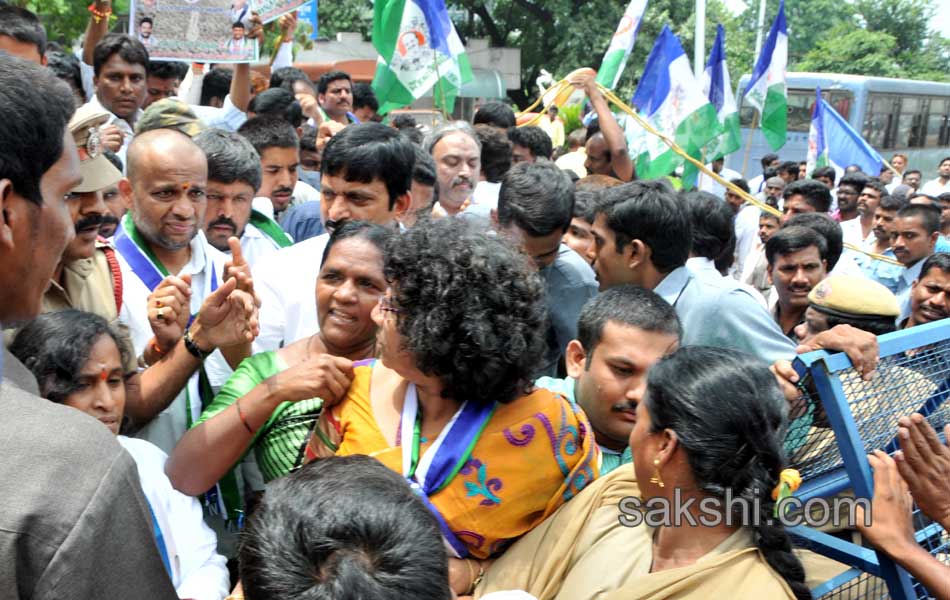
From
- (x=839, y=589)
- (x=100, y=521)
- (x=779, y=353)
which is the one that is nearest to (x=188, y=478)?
(x=100, y=521)

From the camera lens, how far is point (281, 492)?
1306 millimetres

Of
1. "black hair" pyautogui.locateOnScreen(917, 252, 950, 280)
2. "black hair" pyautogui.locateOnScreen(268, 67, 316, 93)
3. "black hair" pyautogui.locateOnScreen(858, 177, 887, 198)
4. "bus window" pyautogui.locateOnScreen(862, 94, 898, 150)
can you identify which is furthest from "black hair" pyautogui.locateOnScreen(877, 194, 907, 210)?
"bus window" pyautogui.locateOnScreen(862, 94, 898, 150)

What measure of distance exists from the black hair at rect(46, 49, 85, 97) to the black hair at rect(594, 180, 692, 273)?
371 centimetres

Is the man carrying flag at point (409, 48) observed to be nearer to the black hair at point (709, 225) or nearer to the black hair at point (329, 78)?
the black hair at point (329, 78)

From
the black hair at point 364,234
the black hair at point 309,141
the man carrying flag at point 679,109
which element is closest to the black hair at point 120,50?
the black hair at point 309,141

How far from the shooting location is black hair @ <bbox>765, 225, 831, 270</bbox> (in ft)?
14.6

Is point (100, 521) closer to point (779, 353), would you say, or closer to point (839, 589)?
point (839, 589)

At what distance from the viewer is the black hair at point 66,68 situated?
556 cm

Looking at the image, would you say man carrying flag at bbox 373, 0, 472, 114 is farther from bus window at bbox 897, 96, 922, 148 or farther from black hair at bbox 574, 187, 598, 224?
bus window at bbox 897, 96, 922, 148

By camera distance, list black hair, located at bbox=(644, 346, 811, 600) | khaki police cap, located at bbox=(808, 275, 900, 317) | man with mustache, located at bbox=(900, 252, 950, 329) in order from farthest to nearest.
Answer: man with mustache, located at bbox=(900, 252, 950, 329) → khaki police cap, located at bbox=(808, 275, 900, 317) → black hair, located at bbox=(644, 346, 811, 600)

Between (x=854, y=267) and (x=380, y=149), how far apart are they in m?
4.16

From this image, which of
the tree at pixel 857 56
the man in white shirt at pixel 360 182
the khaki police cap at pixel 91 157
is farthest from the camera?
the tree at pixel 857 56

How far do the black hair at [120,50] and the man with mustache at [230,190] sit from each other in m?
1.63

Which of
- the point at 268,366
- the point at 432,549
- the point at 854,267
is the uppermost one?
the point at 432,549
